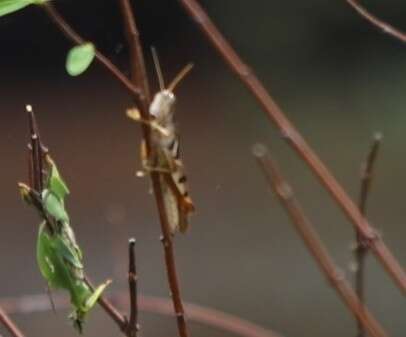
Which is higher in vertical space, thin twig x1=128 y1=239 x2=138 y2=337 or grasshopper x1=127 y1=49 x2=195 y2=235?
grasshopper x1=127 y1=49 x2=195 y2=235

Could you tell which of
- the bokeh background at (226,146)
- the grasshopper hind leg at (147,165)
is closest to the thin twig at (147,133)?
the grasshopper hind leg at (147,165)

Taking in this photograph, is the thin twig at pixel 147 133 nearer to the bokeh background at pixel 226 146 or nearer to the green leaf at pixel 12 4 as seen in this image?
the green leaf at pixel 12 4

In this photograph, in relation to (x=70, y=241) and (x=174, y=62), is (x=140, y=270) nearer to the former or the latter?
(x=174, y=62)

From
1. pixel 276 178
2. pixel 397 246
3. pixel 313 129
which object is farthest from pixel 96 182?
pixel 276 178

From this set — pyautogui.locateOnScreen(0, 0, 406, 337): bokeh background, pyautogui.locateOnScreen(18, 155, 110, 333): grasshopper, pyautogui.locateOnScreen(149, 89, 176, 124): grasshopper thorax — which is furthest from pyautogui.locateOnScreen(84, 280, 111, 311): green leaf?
pyautogui.locateOnScreen(0, 0, 406, 337): bokeh background

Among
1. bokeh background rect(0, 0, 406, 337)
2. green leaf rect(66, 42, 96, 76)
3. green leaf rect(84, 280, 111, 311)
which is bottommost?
bokeh background rect(0, 0, 406, 337)

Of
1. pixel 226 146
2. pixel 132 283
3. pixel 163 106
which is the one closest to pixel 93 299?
pixel 132 283

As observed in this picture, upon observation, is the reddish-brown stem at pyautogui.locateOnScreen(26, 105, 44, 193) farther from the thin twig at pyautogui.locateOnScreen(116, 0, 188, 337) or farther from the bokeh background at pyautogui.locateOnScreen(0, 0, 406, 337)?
the bokeh background at pyautogui.locateOnScreen(0, 0, 406, 337)
